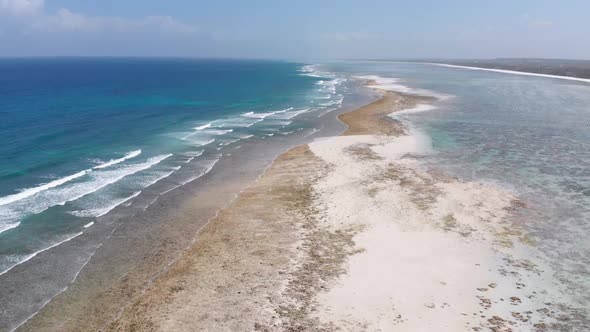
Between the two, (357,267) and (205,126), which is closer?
(357,267)

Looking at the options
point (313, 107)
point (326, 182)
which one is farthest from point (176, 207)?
point (313, 107)

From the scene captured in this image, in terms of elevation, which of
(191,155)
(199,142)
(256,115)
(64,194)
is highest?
(256,115)

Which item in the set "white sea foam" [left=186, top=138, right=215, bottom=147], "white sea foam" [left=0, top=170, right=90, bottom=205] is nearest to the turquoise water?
"white sea foam" [left=186, top=138, right=215, bottom=147]

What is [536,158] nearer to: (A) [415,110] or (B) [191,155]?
(A) [415,110]

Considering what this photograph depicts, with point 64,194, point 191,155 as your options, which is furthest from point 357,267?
point 191,155

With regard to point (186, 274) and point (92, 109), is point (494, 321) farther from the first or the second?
point (92, 109)

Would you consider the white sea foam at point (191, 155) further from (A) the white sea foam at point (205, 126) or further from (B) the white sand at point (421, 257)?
(B) the white sand at point (421, 257)
